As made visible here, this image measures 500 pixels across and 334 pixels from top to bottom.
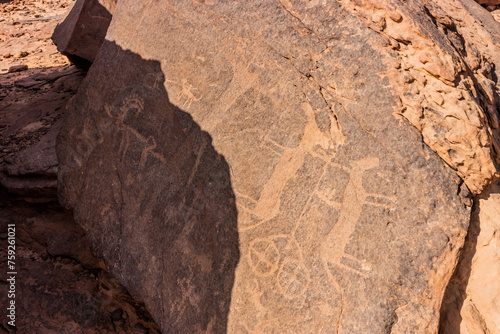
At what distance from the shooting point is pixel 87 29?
4344mm

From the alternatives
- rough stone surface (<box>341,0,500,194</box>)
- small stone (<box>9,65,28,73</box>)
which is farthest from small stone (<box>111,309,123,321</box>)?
small stone (<box>9,65,28,73</box>)

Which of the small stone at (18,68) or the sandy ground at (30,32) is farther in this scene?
the sandy ground at (30,32)

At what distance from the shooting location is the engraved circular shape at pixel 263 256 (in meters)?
2.45

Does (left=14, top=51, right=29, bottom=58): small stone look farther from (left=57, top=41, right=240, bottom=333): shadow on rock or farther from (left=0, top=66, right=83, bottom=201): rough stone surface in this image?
(left=57, top=41, right=240, bottom=333): shadow on rock

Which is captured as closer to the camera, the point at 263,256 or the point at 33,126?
the point at 263,256

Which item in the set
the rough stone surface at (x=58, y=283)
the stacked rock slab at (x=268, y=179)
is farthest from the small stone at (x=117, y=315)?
the stacked rock slab at (x=268, y=179)

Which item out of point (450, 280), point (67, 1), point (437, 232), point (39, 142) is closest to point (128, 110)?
point (39, 142)

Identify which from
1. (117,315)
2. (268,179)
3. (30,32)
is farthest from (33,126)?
(30,32)

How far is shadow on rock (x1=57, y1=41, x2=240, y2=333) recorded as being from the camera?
259cm

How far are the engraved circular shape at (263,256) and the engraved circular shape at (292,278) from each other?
7 cm

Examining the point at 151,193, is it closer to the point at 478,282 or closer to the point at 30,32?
the point at 478,282

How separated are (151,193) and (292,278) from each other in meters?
1.22

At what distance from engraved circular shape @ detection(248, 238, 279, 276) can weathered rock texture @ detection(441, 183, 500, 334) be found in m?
1.10

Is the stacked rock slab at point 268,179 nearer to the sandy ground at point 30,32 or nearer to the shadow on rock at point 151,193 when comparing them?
the shadow on rock at point 151,193
